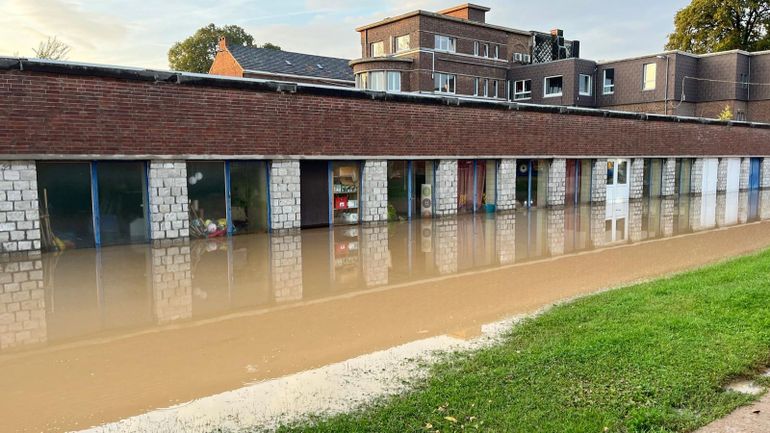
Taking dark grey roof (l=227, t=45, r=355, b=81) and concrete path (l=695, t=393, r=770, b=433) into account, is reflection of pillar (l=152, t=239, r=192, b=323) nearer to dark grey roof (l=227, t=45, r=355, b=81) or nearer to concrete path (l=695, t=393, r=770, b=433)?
concrete path (l=695, t=393, r=770, b=433)

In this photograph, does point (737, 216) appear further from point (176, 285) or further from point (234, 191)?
point (176, 285)

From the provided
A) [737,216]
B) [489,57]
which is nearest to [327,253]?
[737,216]

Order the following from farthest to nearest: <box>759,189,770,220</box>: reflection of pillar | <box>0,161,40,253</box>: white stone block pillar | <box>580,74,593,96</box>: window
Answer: <box>580,74,593,96</box>: window, <box>759,189,770,220</box>: reflection of pillar, <box>0,161,40,253</box>: white stone block pillar

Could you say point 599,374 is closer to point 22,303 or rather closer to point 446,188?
point 22,303

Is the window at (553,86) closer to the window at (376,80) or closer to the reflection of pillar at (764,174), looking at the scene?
the window at (376,80)

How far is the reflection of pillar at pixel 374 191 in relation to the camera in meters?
19.2

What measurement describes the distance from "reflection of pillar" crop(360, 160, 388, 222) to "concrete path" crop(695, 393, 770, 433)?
15095mm

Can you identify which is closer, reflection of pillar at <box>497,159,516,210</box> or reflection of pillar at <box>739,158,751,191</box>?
reflection of pillar at <box>497,159,516,210</box>

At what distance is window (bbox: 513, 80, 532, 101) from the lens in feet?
164

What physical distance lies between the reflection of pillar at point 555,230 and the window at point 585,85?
26.9 meters

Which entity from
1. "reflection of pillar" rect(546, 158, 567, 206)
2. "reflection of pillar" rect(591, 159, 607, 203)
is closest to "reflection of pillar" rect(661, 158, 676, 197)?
"reflection of pillar" rect(591, 159, 607, 203)

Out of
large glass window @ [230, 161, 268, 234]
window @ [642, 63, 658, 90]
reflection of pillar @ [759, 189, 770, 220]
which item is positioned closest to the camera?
large glass window @ [230, 161, 268, 234]

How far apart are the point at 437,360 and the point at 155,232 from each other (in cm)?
1094

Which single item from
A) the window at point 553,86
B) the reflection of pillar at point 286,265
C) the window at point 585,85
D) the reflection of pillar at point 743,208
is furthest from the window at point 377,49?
the reflection of pillar at point 286,265
